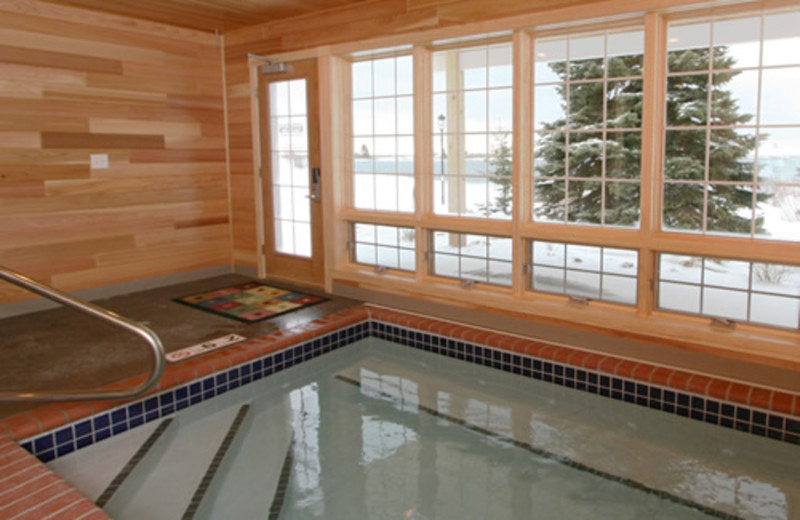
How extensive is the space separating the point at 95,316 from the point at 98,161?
3.10m

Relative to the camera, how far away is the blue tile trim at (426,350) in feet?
10.2

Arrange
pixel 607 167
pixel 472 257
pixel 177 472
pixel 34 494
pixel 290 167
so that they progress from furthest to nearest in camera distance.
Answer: pixel 290 167, pixel 472 257, pixel 607 167, pixel 177 472, pixel 34 494

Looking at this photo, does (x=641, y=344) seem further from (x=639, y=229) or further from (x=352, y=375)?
(x=352, y=375)

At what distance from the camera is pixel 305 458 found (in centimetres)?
300

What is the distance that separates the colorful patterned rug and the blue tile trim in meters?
0.65

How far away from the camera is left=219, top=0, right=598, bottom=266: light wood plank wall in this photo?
4.31m

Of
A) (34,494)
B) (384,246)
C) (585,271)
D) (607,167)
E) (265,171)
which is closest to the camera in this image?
(34,494)

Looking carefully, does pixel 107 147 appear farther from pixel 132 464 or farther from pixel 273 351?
pixel 132 464

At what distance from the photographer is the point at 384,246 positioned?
5188 millimetres

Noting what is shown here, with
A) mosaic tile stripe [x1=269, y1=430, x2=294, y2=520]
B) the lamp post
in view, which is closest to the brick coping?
mosaic tile stripe [x1=269, y1=430, x2=294, y2=520]

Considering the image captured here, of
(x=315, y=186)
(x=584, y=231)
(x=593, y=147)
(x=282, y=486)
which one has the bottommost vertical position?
(x=282, y=486)

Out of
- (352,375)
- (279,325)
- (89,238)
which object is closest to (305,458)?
(352,375)

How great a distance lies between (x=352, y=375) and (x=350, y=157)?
2.01 m

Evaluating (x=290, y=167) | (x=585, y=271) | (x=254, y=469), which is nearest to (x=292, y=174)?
(x=290, y=167)
